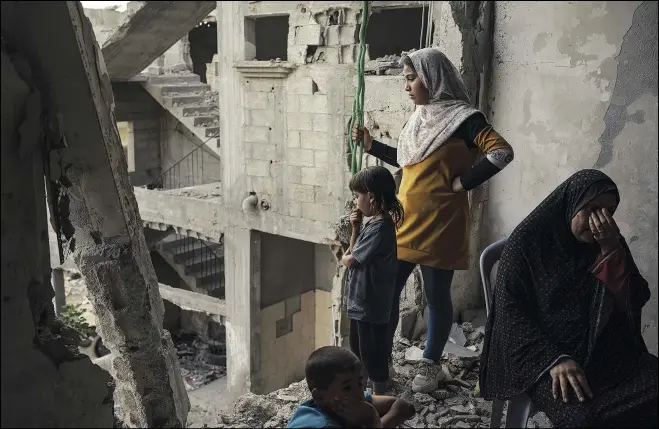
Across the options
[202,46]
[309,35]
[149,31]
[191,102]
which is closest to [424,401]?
[309,35]

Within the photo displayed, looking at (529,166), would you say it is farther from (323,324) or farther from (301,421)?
(323,324)

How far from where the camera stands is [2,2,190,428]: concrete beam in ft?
6.65

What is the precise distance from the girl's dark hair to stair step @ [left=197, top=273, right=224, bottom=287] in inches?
385

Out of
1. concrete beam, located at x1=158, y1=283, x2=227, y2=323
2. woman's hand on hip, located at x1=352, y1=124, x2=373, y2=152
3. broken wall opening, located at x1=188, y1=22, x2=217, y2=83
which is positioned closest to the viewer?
woman's hand on hip, located at x1=352, y1=124, x2=373, y2=152

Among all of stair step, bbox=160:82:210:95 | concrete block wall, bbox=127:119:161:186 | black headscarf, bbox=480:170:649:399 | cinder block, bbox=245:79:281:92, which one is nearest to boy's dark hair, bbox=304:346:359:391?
black headscarf, bbox=480:170:649:399

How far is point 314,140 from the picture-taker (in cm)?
886

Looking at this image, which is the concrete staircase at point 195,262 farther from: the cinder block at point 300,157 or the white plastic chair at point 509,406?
the white plastic chair at point 509,406

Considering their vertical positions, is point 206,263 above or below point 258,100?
below

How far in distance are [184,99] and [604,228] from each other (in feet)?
36.5

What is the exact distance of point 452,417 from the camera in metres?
3.46

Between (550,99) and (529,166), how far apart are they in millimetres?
470

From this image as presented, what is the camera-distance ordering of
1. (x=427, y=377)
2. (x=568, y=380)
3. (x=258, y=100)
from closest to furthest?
(x=568, y=380)
(x=427, y=377)
(x=258, y=100)

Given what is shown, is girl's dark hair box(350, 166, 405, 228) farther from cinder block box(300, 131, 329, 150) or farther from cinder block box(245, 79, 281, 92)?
cinder block box(245, 79, 281, 92)

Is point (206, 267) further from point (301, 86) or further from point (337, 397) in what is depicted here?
point (337, 397)
